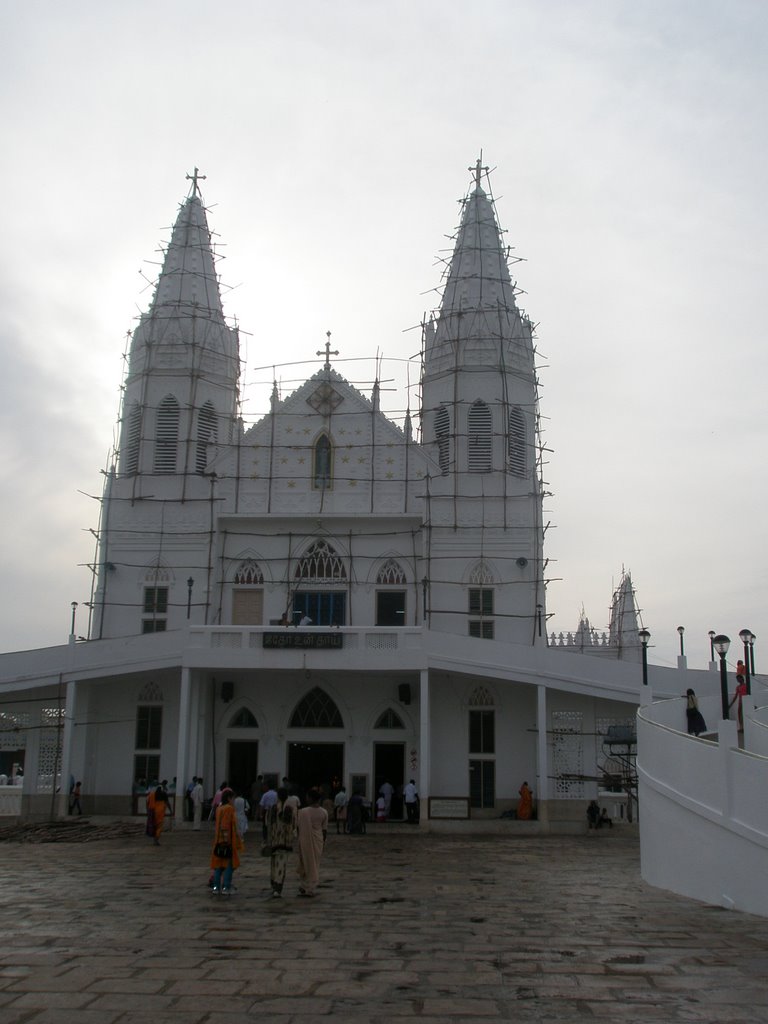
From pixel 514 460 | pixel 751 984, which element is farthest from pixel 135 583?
pixel 751 984

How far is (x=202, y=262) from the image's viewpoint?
35.2m

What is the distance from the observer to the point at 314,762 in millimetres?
28609

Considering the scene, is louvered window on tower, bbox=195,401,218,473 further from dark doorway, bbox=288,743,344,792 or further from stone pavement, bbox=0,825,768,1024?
stone pavement, bbox=0,825,768,1024

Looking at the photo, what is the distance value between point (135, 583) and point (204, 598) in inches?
87.7

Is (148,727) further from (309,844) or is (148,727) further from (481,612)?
(309,844)

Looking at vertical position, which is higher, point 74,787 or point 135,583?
point 135,583

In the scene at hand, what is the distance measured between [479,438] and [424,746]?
10168 millimetres

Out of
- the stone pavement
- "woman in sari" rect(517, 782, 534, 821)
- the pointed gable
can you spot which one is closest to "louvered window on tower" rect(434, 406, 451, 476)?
the pointed gable

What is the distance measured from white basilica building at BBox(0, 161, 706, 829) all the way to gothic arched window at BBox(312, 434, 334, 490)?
0.07 meters

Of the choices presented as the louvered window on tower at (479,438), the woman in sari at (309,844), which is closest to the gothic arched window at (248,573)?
the louvered window on tower at (479,438)

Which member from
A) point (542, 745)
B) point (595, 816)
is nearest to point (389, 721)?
point (542, 745)

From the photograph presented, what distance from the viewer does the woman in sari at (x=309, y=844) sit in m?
13.5

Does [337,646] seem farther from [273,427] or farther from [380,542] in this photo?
[273,427]

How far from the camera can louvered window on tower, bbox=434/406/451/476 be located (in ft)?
105
